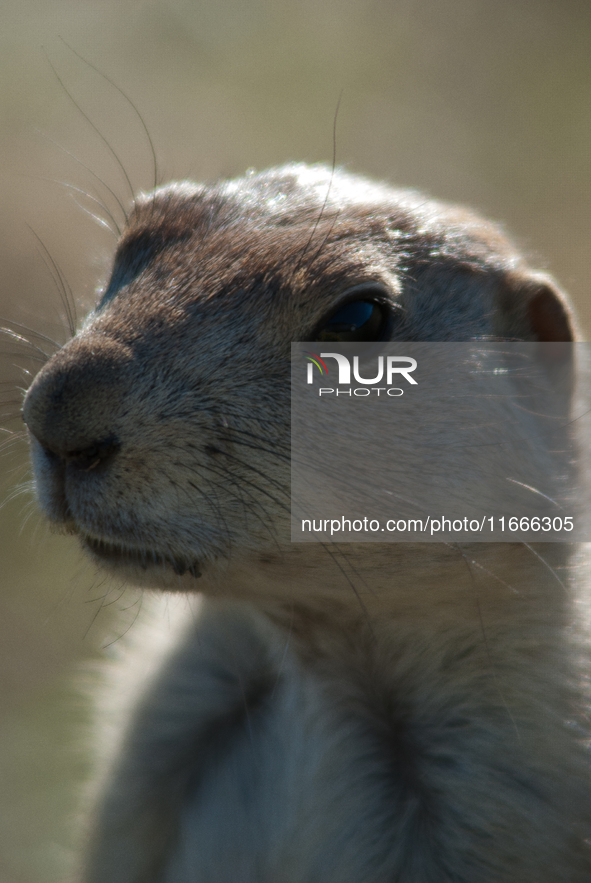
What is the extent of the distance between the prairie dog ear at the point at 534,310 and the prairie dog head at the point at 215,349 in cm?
5

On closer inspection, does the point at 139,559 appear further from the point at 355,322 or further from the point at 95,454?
the point at 355,322

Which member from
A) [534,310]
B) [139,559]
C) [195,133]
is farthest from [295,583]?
[195,133]

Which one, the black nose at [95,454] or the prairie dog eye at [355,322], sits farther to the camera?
the prairie dog eye at [355,322]

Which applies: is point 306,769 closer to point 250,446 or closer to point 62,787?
point 250,446

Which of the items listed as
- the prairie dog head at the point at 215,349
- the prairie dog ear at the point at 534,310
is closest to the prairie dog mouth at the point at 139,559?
the prairie dog head at the point at 215,349

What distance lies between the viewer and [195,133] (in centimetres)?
805

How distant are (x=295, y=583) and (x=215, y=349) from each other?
2.08 feet

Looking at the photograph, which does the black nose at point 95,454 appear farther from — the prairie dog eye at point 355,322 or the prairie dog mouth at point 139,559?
the prairie dog eye at point 355,322

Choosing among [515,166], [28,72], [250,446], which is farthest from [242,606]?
[515,166]

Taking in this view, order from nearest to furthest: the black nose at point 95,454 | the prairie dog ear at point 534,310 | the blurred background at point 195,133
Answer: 1. the black nose at point 95,454
2. the prairie dog ear at point 534,310
3. the blurred background at point 195,133

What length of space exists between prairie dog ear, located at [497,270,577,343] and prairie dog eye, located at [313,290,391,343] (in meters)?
0.53

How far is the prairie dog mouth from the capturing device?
211 centimetres

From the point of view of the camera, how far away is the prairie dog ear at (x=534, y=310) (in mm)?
2691

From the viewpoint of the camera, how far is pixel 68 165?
7.26m
